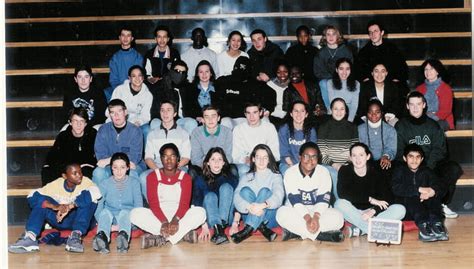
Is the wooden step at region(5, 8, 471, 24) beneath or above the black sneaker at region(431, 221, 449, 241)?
above

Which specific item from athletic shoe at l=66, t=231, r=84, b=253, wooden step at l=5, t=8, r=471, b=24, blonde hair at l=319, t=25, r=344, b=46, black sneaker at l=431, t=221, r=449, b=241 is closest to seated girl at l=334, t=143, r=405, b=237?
black sneaker at l=431, t=221, r=449, b=241

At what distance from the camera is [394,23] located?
7.69 metres

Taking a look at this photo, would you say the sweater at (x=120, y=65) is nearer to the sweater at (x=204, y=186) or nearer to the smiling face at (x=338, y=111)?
the sweater at (x=204, y=186)

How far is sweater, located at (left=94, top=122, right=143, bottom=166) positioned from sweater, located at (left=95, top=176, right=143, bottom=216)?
405 mm

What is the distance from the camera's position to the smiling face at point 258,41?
22.9 feet

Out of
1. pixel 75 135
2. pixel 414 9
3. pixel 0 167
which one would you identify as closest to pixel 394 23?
pixel 414 9

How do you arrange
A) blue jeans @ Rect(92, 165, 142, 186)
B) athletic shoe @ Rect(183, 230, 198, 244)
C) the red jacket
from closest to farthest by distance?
athletic shoe @ Rect(183, 230, 198, 244) → blue jeans @ Rect(92, 165, 142, 186) → the red jacket

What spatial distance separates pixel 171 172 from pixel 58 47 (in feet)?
8.19

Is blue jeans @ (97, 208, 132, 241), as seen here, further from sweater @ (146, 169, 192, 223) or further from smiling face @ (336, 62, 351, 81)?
smiling face @ (336, 62, 351, 81)

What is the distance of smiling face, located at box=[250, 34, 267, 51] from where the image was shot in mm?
6973

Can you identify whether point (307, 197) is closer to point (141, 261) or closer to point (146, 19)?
point (141, 261)

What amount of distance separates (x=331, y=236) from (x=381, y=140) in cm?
96

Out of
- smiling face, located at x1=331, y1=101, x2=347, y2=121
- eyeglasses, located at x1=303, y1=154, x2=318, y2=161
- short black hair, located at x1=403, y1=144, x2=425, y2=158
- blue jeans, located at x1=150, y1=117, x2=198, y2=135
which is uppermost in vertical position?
smiling face, located at x1=331, y1=101, x2=347, y2=121

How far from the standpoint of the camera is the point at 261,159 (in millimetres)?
5590
